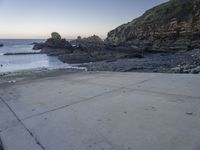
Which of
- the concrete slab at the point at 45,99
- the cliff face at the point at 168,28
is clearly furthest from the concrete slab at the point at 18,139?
the cliff face at the point at 168,28

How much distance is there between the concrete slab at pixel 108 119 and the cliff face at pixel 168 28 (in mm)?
22888

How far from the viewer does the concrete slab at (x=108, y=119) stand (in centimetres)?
207

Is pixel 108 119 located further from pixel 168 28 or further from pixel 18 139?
pixel 168 28

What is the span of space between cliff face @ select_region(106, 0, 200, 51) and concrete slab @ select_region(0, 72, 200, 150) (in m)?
22.9

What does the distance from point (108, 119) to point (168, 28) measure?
35.1 m

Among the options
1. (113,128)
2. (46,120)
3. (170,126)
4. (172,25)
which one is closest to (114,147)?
(113,128)

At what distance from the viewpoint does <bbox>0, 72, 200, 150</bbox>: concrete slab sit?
2.07 metres

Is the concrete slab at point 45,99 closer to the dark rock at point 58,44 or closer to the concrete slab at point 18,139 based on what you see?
the concrete slab at point 18,139

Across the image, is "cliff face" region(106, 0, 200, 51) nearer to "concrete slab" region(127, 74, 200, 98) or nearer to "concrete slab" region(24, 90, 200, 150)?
"concrete slab" region(127, 74, 200, 98)

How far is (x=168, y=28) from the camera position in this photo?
34.8 meters

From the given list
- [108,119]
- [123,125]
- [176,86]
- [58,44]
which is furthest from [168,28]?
[123,125]

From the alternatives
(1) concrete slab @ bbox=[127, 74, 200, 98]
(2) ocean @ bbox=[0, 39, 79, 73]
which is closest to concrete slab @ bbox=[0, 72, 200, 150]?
(1) concrete slab @ bbox=[127, 74, 200, 98]

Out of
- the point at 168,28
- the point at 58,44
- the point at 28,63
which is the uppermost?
the point at 168,28

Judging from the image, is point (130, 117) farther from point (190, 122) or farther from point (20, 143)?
point (20, 143)
